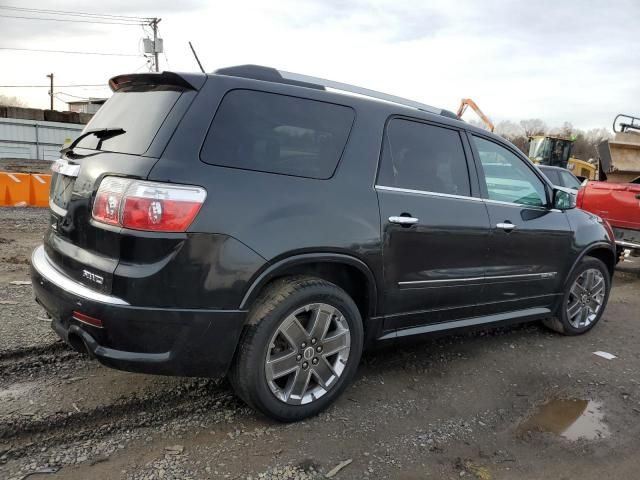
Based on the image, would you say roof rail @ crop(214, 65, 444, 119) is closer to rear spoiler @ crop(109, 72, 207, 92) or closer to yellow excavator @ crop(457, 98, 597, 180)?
rear spoiler @ crop(109, 72, 207, 92)

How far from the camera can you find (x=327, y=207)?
303cm

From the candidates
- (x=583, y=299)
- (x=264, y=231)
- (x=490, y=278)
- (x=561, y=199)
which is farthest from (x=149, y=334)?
(x=583, y=299)

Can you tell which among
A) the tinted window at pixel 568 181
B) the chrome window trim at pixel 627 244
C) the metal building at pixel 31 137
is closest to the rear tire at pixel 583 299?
the chrome window trim at pixel 627 244

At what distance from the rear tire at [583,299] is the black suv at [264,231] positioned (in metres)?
1.38

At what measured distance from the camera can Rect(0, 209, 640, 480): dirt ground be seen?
2725mm

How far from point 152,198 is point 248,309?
0.75m

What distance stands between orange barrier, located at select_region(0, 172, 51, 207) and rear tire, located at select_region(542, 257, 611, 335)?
33.4 feet

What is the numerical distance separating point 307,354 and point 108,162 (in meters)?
1.53

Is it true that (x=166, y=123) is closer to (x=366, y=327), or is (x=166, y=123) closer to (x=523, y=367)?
(x=366, y=327)

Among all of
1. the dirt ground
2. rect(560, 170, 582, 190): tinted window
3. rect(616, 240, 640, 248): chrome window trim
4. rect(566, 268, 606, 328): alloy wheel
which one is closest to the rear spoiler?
the dirt ground

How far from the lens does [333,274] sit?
10.8 feet

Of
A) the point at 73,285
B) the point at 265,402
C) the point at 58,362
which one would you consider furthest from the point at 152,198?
the point at 58,362

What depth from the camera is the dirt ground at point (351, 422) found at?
107 inches

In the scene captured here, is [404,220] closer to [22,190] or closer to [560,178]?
[560,178]
